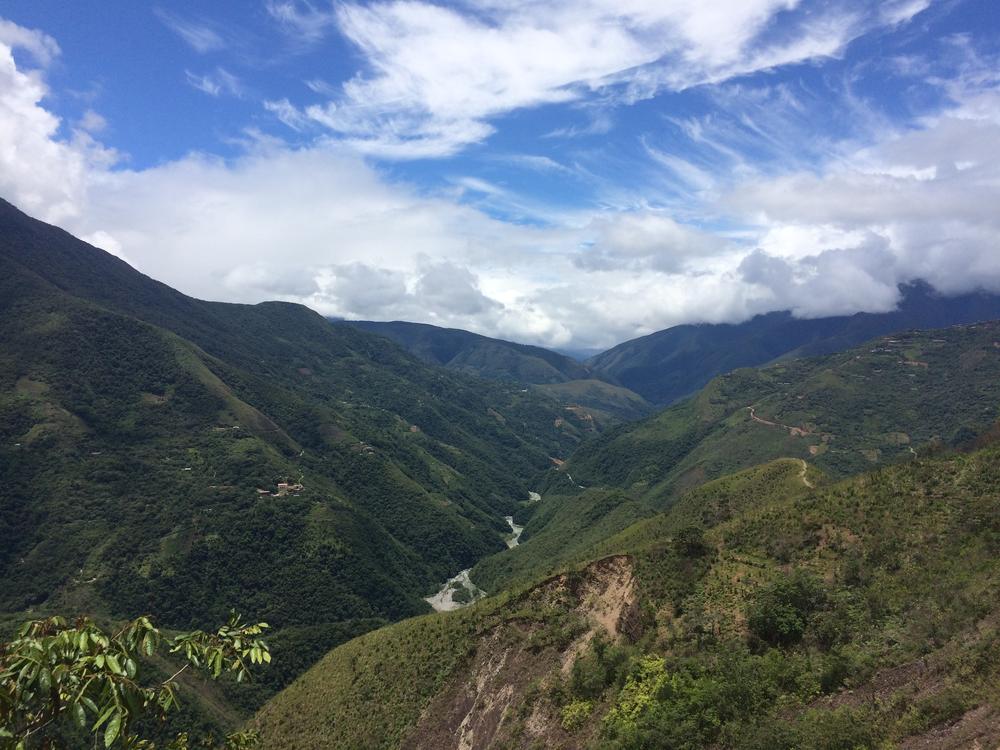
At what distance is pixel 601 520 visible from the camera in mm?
183250

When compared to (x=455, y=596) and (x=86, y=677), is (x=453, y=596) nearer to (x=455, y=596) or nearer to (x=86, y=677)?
(x=455, y=596)

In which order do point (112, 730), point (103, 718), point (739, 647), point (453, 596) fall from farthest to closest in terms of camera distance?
point (453, 596), point (739, 647), point (103, 718), point (112, 730)

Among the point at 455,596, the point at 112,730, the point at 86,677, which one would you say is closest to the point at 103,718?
the point at 112,730

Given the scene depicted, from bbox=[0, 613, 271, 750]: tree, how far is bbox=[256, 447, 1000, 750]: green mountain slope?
24034mm

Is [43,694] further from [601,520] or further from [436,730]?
[601,520]

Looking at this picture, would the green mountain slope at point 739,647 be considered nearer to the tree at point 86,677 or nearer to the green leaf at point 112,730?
the tree at point 86,677

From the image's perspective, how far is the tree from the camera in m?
7.48

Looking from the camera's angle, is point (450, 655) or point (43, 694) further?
point (450, 655)

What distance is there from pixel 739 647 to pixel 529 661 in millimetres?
20526

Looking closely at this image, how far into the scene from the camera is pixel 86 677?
310 inches

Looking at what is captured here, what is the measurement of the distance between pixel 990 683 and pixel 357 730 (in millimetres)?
55247

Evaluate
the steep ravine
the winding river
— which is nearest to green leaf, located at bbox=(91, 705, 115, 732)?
the winding river

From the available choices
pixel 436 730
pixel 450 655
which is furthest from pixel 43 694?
pixel 450 655

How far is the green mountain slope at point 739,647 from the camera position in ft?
80.6
